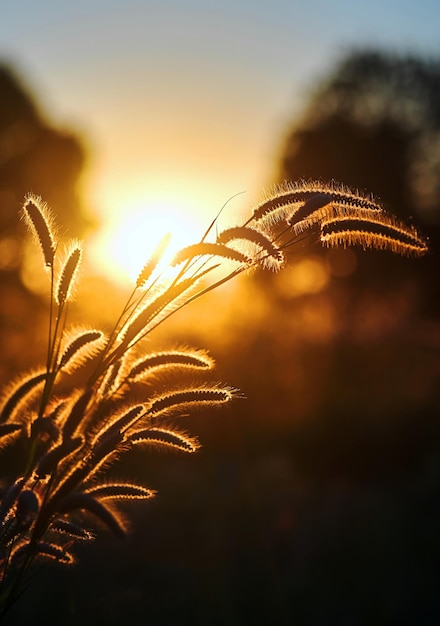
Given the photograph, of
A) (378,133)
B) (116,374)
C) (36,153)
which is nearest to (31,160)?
(36,153)

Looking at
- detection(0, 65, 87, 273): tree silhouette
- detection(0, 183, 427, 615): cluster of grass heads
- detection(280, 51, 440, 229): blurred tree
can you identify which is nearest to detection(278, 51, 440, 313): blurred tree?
detection(280, 51, 440, 229): blurred tree

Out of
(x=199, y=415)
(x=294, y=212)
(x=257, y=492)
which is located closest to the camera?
(x=294, y=212)

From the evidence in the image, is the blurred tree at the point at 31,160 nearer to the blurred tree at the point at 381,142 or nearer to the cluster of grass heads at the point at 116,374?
the blurred tree at the point at 381,142

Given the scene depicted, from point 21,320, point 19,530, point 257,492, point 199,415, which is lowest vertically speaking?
point 19,530

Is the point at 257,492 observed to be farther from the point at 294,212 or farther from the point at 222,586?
the point at 294,212

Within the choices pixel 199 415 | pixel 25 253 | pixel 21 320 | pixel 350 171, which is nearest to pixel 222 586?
pixel 199 415

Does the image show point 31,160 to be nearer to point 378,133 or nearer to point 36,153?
point 36,153

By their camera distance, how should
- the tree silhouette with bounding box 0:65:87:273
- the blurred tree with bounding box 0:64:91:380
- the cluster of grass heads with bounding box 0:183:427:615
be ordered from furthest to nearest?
the tree silhouette with bounding box 0:65:87:273
the blurred tree with bounding box 0:64:91:380
the cluster of grass heads with bounding box 0:183:427:615

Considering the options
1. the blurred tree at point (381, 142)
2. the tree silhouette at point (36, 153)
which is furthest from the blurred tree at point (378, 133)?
the tree silhouette at point (36, 153)

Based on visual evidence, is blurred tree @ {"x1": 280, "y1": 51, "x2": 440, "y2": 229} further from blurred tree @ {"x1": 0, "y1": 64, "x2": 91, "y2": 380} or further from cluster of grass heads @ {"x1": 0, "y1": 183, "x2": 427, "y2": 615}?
cluster of grass heads @ {"x1": 0, "y1": 183, "x2": 427, "y2": 615}
